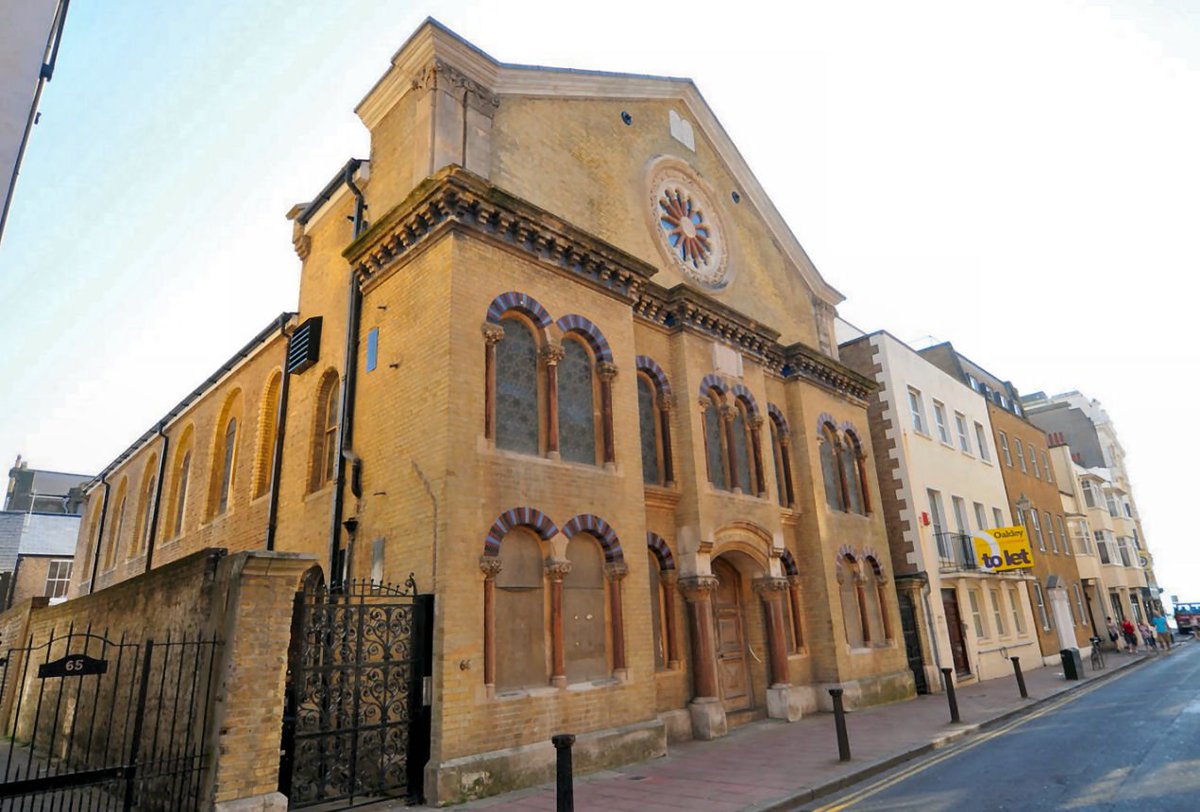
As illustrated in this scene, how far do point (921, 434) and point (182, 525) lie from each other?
23.7m

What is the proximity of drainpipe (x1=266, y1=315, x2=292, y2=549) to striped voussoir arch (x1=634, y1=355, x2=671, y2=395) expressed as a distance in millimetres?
7962

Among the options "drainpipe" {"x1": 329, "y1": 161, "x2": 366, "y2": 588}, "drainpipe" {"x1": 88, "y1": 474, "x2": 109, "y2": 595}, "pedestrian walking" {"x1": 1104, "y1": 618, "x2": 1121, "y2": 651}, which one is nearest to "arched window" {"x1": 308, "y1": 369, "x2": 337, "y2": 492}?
"drainpipe" {"x1": 329, "y1": 161, "x2": 366, "y2": 588}

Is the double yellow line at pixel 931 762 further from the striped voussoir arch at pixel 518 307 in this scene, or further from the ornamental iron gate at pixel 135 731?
the striped voussoir arch at pixel 518 307

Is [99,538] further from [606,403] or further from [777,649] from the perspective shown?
[777,649]

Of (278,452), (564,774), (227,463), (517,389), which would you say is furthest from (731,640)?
(227,463)

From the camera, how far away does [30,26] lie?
6781mm

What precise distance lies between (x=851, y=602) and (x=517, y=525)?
11367 mm

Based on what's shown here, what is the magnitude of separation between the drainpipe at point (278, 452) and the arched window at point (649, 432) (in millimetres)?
7921

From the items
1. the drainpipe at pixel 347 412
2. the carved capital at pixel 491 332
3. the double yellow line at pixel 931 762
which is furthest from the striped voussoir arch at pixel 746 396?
the drainpipe at pixel 347 412

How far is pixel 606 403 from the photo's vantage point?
1284 centimetres

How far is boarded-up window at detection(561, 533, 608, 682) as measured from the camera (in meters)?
11.0

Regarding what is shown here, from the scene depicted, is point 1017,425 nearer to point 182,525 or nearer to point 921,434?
point 921,434

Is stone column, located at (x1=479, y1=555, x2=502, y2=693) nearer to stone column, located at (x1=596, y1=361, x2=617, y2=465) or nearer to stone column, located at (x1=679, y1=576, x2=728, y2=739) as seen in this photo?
stone column, located at (x1=596, y1=361, x2=617, y2=465)

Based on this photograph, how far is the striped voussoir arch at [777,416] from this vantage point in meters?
18.1
